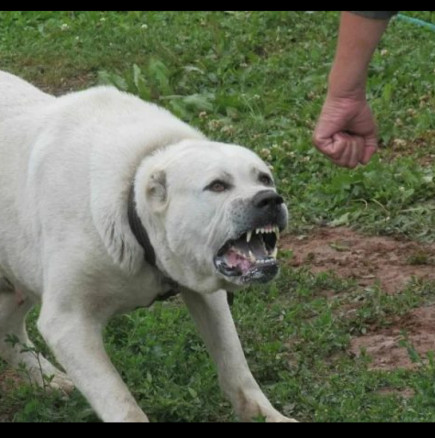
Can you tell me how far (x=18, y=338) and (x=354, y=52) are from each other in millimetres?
2244

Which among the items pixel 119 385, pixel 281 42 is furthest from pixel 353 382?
pixel 281 42

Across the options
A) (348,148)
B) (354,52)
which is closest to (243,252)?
(348,148)

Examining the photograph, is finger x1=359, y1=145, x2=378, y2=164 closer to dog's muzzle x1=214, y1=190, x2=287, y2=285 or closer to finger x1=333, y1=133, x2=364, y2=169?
finger x1=333, y1=133, x2=364, y2=169

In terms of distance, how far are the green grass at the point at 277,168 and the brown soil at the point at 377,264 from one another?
9 cm

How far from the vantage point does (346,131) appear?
5.63m

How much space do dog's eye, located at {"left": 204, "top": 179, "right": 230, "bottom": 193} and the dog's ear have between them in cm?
20

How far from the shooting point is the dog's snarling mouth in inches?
209

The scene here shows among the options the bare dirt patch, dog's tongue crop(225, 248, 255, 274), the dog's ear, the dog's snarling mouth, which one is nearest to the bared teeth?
the dog's snarling mouth

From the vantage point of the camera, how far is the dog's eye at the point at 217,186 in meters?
5.39

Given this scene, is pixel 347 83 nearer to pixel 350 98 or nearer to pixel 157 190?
pixel 350 98

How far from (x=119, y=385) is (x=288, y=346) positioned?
1410mm

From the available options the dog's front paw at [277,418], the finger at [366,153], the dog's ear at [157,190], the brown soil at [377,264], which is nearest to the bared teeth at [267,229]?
the dog's ear at [157,190]

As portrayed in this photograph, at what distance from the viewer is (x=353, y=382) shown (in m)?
6.17
